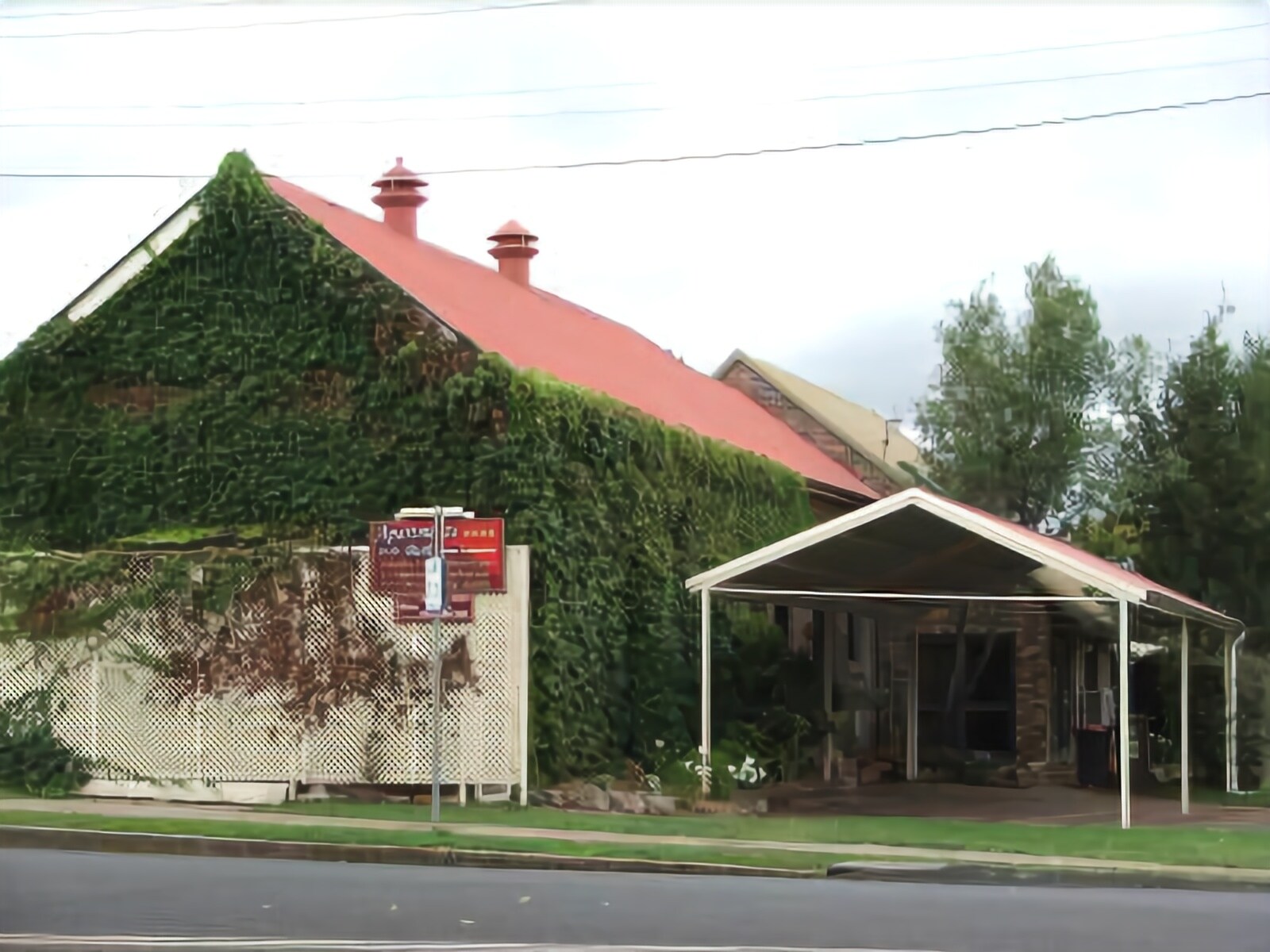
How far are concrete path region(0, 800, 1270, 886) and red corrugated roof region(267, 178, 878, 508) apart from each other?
220 inches

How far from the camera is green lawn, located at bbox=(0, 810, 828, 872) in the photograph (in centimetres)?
1459

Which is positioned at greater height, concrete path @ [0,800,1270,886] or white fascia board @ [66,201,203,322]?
white fascia board @ [66,201,203,322]

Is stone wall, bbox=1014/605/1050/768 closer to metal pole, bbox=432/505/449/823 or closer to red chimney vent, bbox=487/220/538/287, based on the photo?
red chimney vent, bbox=487/220/538/287

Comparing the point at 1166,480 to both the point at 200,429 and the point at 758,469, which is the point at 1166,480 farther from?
the point at 200,429

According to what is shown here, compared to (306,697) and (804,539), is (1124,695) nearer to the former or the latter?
(804,539)

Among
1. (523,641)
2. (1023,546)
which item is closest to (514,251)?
(523,641)

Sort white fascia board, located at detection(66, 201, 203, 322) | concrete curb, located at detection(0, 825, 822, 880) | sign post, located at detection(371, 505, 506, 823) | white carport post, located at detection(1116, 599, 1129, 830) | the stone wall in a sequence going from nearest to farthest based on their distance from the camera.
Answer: concrete curb, located at detection(0, 825, 822, 880) < sign post, located at detection(371, 505, 506, 823) < white carport post, located at detection(1116, 599, 1129, 830) < white fascia board, located at detection(66, 201, 203, 322) < the stone wall

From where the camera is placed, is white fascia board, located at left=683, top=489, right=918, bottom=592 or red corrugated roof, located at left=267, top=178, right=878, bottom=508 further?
red corrugated roof, located at left=267, top=178, right=878, bottom=508

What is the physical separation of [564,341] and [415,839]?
514 inches

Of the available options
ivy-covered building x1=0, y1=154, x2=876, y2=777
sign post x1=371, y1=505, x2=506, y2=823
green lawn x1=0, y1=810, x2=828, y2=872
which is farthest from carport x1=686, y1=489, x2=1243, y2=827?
green lawn x1=0, y1=810, x2=828, y2=872

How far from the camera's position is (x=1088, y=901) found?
41.4 ft

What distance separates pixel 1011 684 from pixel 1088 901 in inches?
622

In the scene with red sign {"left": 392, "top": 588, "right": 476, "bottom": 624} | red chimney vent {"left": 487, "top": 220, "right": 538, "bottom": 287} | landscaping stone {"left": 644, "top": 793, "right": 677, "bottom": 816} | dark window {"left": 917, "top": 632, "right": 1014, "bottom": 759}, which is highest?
red chimney vent {"left": 487, "top": 220, "right": 538, "bottom": 287}

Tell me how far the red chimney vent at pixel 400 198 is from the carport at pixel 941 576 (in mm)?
8996
